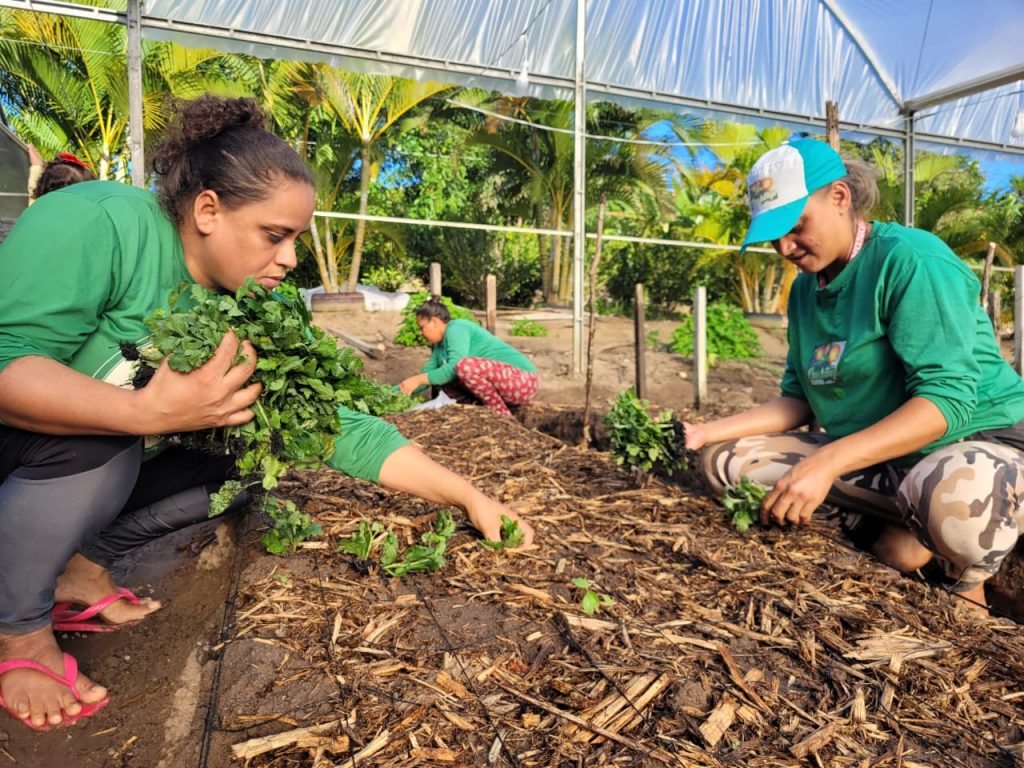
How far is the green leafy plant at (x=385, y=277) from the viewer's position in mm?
16350

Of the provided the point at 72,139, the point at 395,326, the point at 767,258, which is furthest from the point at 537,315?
the point at 72,139

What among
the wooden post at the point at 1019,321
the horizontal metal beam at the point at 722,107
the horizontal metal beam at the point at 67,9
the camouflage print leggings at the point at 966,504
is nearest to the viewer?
the camouflage print leggings at the point at 966,504

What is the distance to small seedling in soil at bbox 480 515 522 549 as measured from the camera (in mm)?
2252

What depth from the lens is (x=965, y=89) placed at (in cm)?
822

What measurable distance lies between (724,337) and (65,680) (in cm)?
950

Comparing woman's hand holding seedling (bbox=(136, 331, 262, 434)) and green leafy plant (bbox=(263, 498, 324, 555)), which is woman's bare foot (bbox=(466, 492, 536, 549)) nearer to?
green leafy plant (bbox=(263, 498, 324, 555))

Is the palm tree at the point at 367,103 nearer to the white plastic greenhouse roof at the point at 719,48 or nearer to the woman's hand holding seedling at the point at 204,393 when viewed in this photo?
the white plastic greenhouse roof at the point at 719,48

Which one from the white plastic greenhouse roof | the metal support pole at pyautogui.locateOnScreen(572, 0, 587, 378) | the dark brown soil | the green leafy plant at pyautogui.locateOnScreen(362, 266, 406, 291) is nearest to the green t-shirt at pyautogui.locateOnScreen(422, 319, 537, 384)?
the metal support pole at pyautogui.locateOnScreen(572, 0, 587, 378)

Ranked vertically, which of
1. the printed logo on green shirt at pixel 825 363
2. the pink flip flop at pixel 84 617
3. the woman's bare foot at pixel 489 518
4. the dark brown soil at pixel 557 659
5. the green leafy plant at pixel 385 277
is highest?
the green leafy plant at pixel 385 277

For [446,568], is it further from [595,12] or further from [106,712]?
[595,12]

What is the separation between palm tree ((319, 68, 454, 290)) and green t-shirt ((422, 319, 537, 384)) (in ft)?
26.4

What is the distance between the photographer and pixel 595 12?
27.2 feet

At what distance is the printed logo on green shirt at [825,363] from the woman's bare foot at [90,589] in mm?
2598

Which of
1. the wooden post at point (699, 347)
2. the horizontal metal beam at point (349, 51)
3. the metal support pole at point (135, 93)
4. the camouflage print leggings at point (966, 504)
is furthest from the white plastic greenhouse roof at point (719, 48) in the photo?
the camouflage print leggings at point (966, 504)
